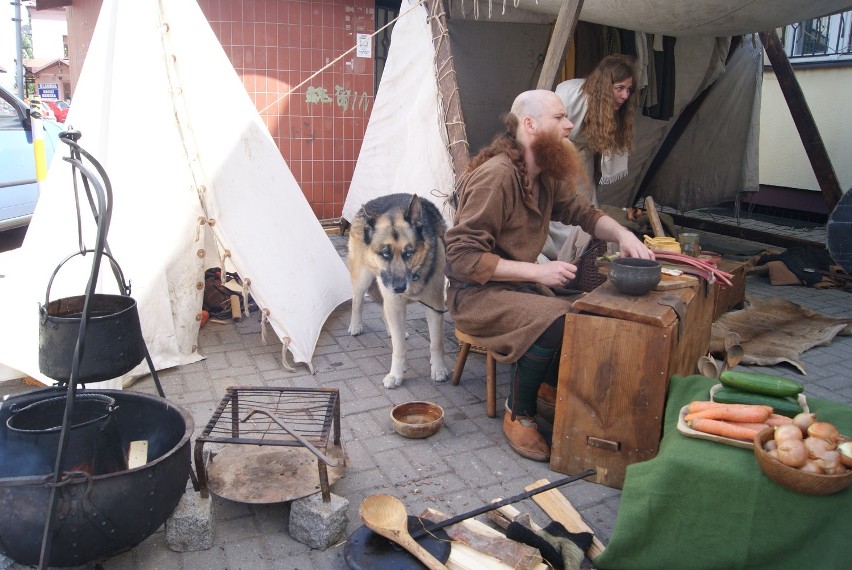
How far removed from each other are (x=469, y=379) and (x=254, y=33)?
5972 millimetres

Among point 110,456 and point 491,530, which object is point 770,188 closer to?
point 491,530

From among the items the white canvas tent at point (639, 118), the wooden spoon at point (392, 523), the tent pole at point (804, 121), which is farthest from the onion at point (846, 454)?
the tent pole at point (804, 121)

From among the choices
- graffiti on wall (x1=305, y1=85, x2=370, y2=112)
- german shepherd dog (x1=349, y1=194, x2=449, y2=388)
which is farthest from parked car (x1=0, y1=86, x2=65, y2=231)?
german shepherd dog (x1=349, y1=194, x2=449, y2=388)

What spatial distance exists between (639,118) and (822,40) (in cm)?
414

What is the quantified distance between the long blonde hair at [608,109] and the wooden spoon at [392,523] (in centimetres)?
371

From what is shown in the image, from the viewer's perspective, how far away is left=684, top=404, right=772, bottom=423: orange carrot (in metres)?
2.40

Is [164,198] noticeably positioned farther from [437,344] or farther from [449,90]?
[449,90]

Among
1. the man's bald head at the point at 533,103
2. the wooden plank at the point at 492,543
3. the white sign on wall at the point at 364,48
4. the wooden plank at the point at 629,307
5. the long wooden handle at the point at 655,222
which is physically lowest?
the wooden plank at the point at 492,543

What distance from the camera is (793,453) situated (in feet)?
6.89

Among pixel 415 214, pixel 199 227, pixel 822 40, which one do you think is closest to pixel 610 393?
pixel 415 214

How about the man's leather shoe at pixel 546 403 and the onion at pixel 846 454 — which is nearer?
the onion at pixel 846 454

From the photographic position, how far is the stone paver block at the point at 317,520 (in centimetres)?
257

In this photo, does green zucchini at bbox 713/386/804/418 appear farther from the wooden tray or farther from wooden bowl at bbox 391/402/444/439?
wooden bowl at bbox 391/402/444/439

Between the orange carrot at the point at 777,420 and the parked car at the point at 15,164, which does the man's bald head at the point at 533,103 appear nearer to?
the orange carrot at the point at 777,420
